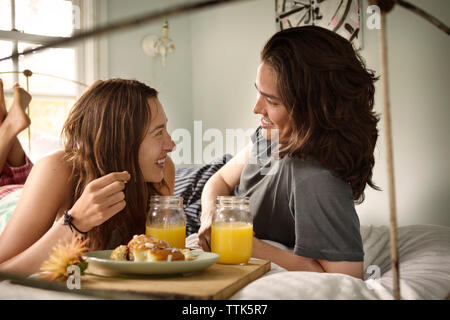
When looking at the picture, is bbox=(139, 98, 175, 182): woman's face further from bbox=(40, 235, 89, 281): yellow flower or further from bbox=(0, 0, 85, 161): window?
bbox=(0, 0, 85, 161): window

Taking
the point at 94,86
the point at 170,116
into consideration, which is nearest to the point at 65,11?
the point at 170,116

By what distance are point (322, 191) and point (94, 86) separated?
66 cm

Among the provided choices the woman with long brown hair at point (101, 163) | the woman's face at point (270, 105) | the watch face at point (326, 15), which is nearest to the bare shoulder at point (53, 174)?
the woman with long brown hair at point (101, 163)

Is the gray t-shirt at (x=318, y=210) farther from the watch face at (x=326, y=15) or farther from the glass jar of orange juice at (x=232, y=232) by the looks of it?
the watch face at (x=326, y=15)

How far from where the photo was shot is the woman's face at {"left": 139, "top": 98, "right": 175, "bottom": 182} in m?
1.17

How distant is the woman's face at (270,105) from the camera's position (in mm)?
1207

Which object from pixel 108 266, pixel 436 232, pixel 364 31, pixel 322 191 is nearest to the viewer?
pixel 108 266

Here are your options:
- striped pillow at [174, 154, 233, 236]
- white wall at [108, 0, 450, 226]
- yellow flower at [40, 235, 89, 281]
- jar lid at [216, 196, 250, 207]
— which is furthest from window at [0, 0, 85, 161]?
yellow flower at [40, 235, 89, 281]

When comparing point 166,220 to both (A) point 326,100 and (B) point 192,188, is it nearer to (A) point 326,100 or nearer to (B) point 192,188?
(A) point 326,100

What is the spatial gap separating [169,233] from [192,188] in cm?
110

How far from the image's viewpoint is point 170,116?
3121 millimetres

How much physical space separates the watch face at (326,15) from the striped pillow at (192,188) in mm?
817

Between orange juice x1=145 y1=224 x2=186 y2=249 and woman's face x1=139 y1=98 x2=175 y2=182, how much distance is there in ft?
0.79
